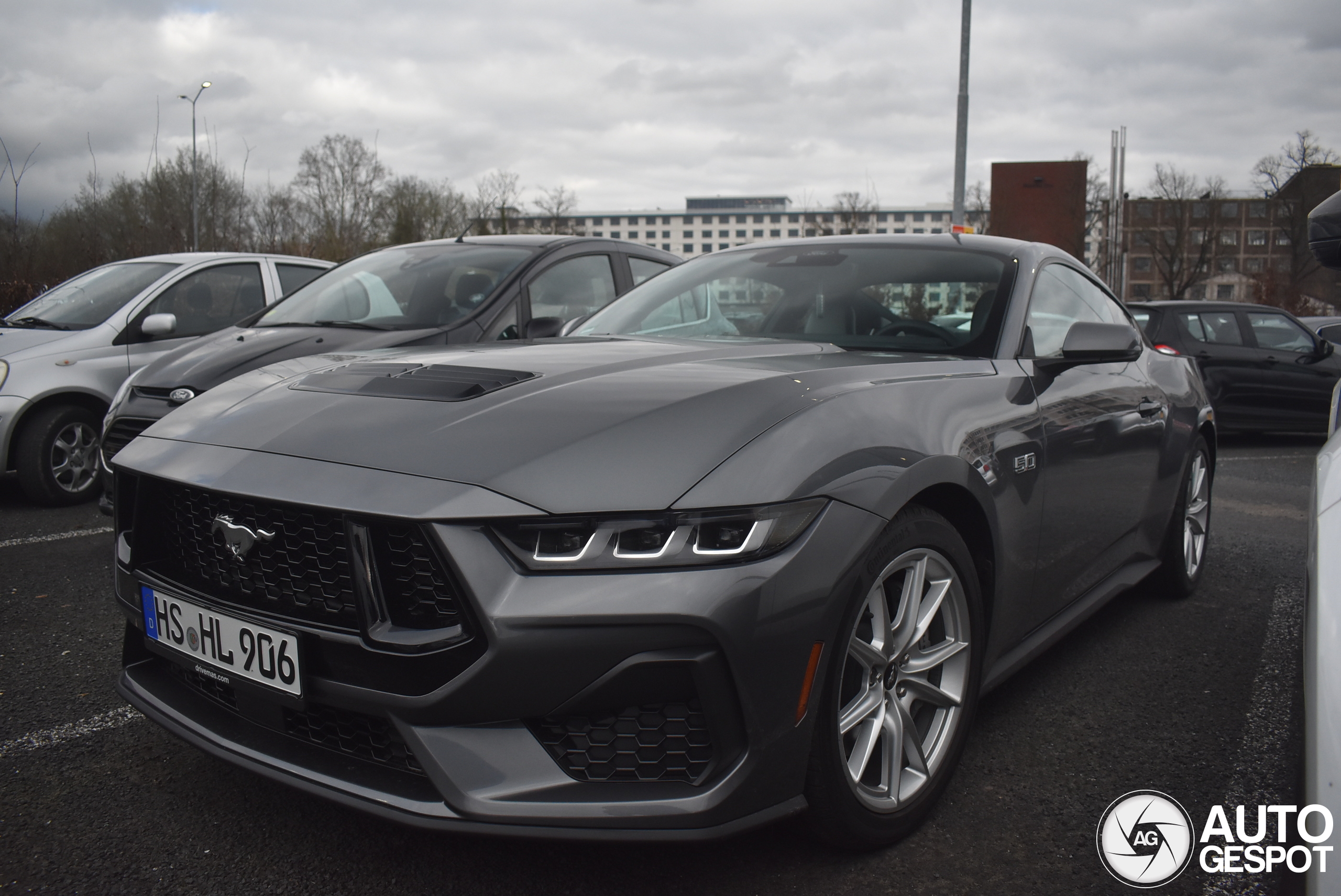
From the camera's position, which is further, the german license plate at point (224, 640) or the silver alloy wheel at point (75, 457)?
the silver alloy wheel at point (75, 457)

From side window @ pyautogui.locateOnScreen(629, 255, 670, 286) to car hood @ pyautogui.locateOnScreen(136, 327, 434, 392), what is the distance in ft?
5.42

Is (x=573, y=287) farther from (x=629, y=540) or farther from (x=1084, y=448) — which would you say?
(x=629, y=540)

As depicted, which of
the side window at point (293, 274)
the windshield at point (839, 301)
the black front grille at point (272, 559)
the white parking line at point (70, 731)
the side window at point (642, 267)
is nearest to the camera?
the black front grille at point (272, 559)

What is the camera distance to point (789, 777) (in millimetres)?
1754

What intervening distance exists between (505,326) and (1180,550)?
11.2 ft

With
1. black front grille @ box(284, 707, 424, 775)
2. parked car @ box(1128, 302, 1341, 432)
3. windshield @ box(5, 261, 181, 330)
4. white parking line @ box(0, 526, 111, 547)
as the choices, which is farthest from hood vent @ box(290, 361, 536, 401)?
parked car @ box(1128, 302, 1341, 432)

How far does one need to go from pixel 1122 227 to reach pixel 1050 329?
46.3 m

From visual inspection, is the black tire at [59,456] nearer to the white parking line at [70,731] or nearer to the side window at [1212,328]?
the white parking line at [70,731]

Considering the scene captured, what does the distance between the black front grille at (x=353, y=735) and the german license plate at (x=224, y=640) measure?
9 cm

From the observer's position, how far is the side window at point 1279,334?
379 inches

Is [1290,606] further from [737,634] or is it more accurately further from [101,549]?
[101,549]

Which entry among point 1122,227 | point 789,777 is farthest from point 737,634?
point 1122,227

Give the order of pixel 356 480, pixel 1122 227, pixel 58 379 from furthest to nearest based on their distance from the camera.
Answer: pixel 1122 227
pixel 58 379
pixel 356 480

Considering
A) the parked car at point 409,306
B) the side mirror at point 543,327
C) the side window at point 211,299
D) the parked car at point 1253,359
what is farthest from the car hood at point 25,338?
the parked car at point 1253,359
